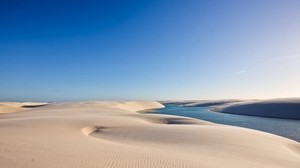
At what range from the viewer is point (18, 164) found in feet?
22.4

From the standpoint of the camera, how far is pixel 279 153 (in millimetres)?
11750

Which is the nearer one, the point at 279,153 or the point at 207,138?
the point at 279,153

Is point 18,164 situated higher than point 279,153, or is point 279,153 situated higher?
point 18,164

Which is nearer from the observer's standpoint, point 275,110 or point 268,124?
point 268,124

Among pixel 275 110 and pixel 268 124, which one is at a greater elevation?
pixel 275 110

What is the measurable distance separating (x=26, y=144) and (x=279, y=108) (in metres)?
51.1

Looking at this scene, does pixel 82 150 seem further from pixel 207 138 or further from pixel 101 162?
pixel 207 138

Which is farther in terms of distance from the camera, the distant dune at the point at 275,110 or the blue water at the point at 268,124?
the distant dune at the point at 275,110

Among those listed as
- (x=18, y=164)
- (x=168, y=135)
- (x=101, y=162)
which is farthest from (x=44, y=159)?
(x=168, y=135)

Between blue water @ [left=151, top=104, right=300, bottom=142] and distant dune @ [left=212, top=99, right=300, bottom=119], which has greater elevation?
distant dune @ [left=212, top=99, right=300, bottom=119]

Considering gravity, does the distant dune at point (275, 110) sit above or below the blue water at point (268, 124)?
above

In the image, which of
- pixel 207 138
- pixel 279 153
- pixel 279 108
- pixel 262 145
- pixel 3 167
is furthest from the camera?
pixel 279 108

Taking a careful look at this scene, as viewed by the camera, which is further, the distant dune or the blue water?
the distant dune

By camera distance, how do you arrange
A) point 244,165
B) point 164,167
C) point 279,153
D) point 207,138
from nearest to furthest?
1. point 164,167
2. point 244,165
3. point 279,153
4. point 207,138
